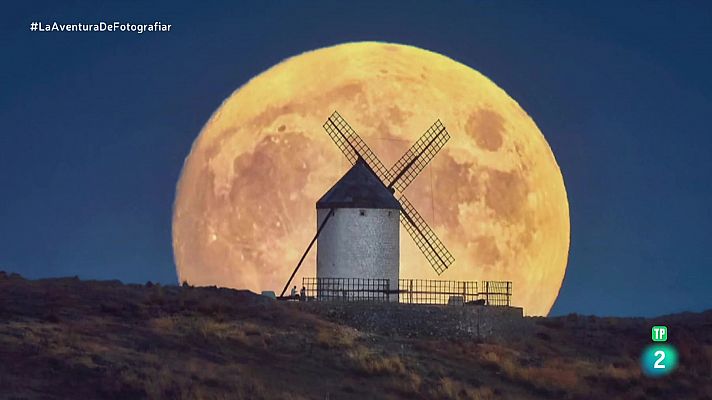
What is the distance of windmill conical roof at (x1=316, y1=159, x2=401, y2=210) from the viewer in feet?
203

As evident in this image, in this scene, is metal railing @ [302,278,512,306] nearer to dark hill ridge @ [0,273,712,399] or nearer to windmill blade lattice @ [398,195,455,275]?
windmill blade lattice @ [398,195,455,275]

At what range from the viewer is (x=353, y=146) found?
2633 inches

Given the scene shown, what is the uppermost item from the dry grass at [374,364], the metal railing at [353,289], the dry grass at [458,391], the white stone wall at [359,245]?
the white stone wall at [359,245]

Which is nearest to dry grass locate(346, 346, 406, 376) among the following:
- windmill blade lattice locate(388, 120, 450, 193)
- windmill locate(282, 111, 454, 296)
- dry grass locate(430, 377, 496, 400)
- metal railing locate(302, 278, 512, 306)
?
dry grass locate(430, 377, 496, 400)

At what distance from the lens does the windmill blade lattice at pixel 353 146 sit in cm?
6669

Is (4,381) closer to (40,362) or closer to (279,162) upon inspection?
(40,362)

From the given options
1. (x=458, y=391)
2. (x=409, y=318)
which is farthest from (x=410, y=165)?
(x=458, y=391)

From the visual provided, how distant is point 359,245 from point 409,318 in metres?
5.82

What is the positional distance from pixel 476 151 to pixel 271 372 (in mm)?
24916

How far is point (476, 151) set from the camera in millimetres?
67250

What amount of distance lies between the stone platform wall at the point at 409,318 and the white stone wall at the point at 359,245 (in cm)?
427

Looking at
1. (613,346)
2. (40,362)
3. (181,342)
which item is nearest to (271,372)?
(181,342)

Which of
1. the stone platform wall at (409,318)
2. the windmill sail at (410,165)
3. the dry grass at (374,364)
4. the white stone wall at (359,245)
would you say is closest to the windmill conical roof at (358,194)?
the white stone wall at (359,245)

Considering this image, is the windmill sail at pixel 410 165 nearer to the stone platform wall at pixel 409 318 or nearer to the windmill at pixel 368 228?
the windmill at pixel 368 228
